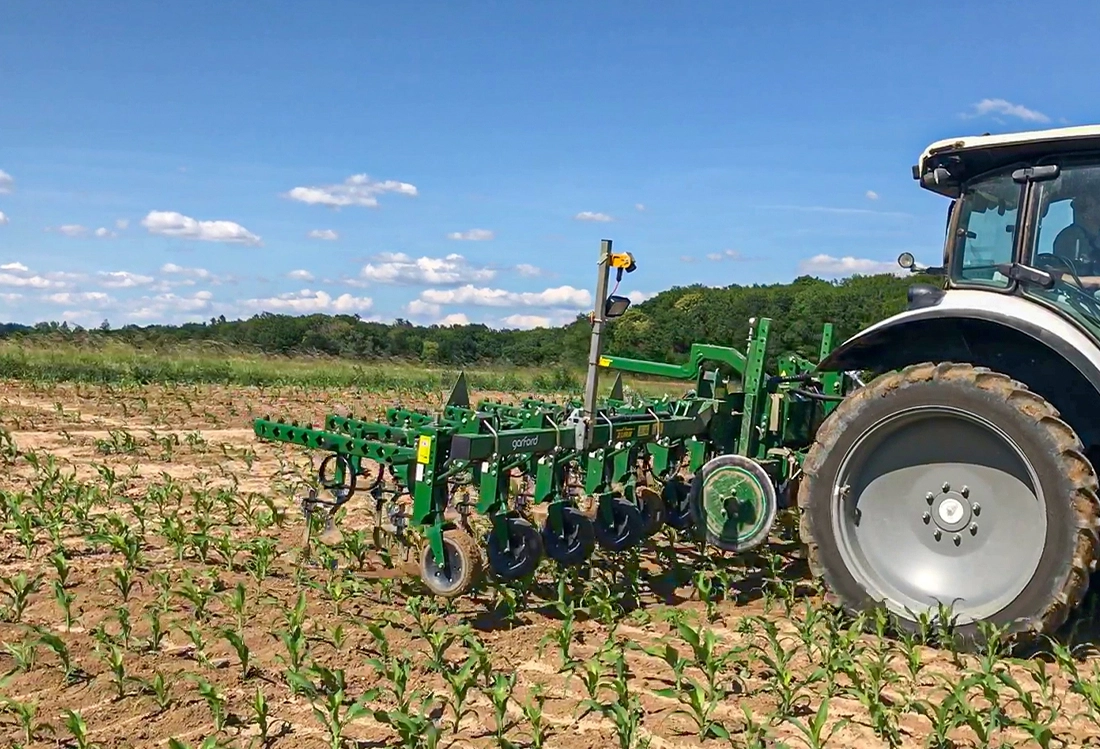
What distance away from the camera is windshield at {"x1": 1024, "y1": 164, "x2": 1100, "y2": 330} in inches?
166

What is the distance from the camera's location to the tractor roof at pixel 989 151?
4.18 meters

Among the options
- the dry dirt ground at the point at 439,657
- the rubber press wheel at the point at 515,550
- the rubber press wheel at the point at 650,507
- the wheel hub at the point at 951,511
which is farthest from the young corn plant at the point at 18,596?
the wheel hub at the point at 951,511

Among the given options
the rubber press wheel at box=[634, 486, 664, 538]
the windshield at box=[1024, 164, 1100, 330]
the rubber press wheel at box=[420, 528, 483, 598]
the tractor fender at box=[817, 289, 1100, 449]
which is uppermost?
the windshield at box=[1024, 164, 1100, 330]

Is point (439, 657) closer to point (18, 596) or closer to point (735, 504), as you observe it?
point (18, 596)

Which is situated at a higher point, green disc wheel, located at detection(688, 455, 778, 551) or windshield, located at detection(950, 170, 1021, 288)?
windshield, located at detection(950, 170, 1021, 288)

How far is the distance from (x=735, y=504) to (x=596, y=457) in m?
0.81

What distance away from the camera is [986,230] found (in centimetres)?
459

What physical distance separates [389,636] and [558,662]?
0.78 meters

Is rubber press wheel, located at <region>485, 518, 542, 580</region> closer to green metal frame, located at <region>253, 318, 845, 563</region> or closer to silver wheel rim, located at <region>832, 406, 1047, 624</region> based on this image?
green metal frame, located at <region>253, 318, 845, 563</region>

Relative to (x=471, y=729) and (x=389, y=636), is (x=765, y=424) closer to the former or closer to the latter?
(x=389, y=636)

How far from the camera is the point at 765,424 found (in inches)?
228

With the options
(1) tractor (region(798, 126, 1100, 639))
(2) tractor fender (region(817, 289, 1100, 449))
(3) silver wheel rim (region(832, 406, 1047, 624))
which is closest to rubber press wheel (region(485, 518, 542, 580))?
(1) tractor (region(798, 126, 1100, 639))

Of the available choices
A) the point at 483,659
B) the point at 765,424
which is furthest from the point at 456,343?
the point at 483,659

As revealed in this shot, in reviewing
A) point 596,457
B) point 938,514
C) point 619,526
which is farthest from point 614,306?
point 938,514
